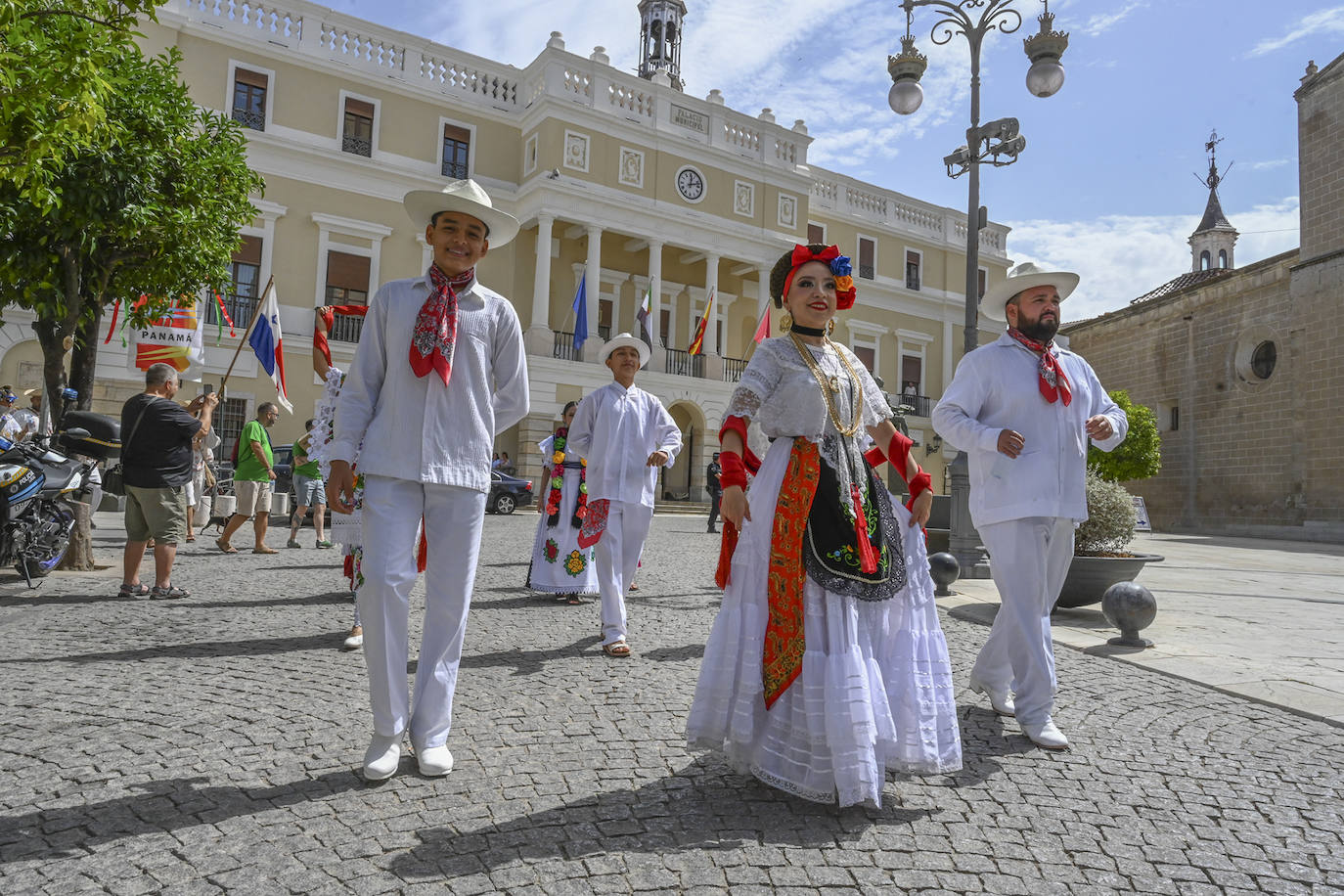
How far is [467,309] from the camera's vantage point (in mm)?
3213

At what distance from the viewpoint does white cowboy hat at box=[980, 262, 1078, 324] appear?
3.91 m

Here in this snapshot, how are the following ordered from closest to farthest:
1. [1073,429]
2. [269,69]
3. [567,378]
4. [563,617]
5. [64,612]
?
[1073,429] → [64,612] → [563,617] → [269,69] → [567,378]

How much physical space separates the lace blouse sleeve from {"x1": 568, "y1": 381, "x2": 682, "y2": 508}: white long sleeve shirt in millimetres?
2409

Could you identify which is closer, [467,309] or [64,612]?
[467,309]

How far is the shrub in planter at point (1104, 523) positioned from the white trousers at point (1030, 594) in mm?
3386

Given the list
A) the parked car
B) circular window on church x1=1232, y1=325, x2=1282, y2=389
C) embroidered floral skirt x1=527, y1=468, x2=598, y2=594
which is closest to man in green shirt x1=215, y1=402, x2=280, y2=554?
embroidered floral skirt x1=527, y1=468, x2=598, y2=594

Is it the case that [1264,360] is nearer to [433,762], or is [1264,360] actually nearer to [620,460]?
[620,460]

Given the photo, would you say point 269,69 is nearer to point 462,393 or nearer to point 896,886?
point 462,393

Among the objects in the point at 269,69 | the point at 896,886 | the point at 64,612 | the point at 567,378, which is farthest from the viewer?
the point at 567,378

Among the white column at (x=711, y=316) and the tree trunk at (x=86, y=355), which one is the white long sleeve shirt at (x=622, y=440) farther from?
the white column at (x=711, y=316)

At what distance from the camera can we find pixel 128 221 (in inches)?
311

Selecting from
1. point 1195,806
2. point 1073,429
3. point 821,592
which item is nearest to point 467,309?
point 821,592

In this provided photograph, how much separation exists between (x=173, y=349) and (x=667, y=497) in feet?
53.5

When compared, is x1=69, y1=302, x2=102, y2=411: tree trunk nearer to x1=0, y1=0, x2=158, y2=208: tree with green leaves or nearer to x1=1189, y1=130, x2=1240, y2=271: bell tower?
x1=0, y1=0, x2=158, y2=208: tree with green leaves
